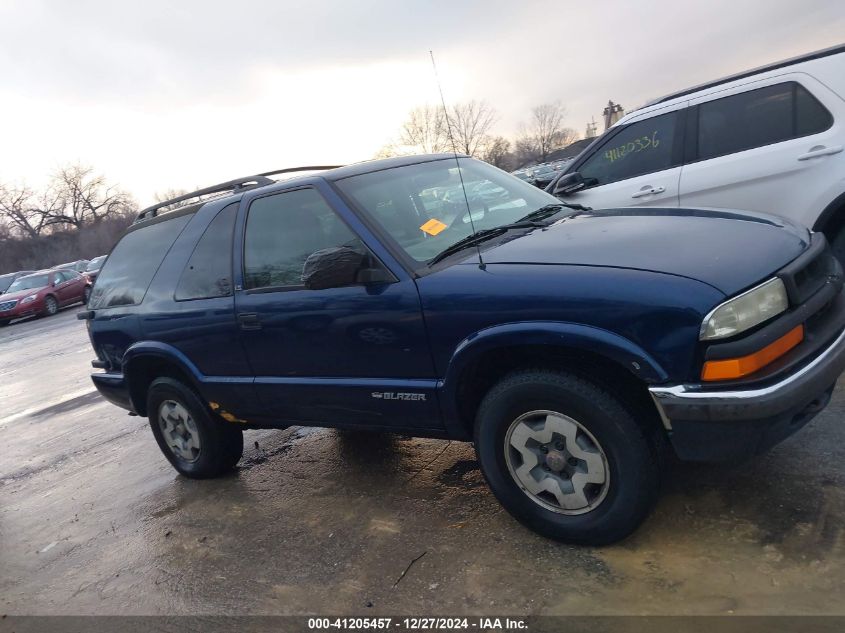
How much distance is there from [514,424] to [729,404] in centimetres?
86

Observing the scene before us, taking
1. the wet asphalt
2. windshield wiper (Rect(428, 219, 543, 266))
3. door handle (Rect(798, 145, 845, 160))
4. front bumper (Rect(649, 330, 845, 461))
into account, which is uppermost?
windshield wiper (Rect(428, 219, 543, 266))

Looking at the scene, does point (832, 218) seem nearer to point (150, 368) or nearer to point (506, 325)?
point (506, 325)

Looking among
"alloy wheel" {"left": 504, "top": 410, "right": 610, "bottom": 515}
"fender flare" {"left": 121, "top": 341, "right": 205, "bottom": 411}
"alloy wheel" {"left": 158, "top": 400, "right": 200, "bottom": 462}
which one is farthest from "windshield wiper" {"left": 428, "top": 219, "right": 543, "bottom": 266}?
"alloy wheel" {"left": 158, "top": 400, "right": 200, "bottom": 462}

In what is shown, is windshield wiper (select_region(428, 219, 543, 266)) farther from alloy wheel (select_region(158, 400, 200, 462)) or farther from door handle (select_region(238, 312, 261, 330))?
alloy wheel (select_region(158, 400, 200, 462))

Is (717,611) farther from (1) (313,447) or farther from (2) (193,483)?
(2) (193,483)

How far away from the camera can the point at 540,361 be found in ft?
8.59

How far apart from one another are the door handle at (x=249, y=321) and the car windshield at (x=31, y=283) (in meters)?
21.3

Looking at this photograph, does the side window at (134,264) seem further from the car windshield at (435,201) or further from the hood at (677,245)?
the hood at (677,245)

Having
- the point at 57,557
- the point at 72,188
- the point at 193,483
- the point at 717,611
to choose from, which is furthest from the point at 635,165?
the point at 72,188

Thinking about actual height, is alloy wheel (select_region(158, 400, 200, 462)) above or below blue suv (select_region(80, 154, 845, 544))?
below

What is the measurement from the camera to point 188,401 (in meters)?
4.06

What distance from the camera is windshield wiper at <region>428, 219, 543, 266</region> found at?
2985mm

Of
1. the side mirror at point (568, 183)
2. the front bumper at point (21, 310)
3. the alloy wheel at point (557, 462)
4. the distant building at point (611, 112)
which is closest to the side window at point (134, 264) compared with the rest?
the alloy wheel at point (557, 462)

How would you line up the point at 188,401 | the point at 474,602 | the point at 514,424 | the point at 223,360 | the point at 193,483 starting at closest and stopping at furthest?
the point at 474,602, the point at 514,424, the point at 223,360, the point at 188,401, the point at 193,483
